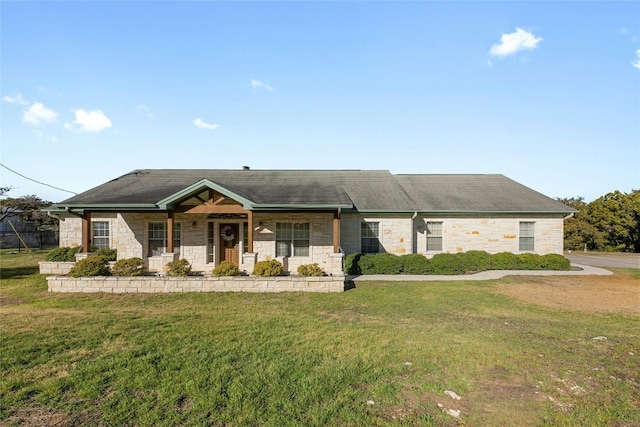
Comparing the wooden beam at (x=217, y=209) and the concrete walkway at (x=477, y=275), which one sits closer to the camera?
the wooden beam at (x=217, y=209)

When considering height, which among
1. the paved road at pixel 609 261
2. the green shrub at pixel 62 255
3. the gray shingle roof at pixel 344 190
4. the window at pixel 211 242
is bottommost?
the paved road at pixel 609 261

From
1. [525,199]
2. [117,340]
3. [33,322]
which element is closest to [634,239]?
[525,199]

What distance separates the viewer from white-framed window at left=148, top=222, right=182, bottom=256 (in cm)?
1457

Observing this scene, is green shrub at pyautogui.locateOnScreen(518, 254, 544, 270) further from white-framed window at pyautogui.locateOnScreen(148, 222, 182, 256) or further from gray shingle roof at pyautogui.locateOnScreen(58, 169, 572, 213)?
white-framed window at pyautogui.locateOnScreen(148, 222, 182, 256)

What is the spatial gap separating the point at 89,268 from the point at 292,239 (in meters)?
7.66

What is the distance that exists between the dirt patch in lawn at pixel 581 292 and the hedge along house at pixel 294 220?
3.42 meters

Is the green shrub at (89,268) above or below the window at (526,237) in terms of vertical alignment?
below

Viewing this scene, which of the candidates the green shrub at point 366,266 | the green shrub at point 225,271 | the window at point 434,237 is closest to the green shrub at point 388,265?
the green shrub at point 366,266

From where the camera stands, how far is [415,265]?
14.1m

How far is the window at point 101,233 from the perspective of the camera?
1549 centimetres

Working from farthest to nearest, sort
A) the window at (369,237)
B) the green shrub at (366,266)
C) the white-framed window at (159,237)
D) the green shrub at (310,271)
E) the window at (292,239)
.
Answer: the window at (369,237) < the white-framed window at (159,237) < the window at (292,239) < the green shrub at (366,266) < the green shrub at (310,271)

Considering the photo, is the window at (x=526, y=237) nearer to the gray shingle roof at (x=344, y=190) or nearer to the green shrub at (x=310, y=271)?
the gray shingle roof at (x=344, y=190)

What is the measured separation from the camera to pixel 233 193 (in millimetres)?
11875

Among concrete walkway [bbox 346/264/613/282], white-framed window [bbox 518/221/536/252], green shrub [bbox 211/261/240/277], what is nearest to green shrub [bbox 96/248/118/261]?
green shrub [bbox 211/261/240/277]
